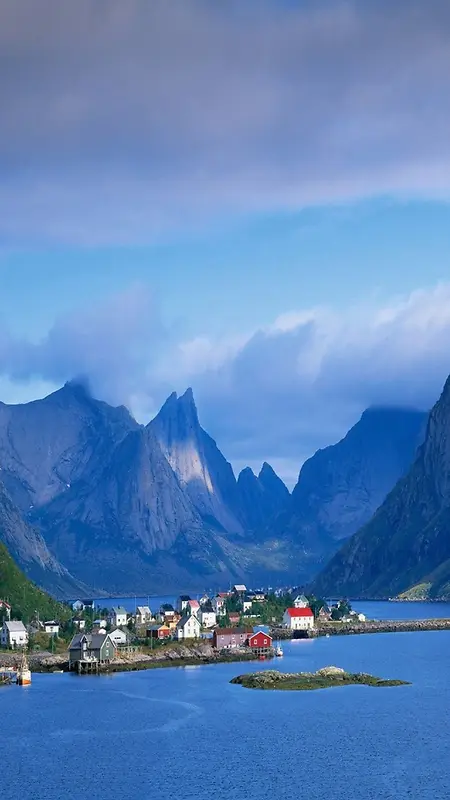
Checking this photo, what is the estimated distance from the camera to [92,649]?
516 feet

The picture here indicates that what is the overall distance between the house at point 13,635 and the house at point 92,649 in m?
10.5

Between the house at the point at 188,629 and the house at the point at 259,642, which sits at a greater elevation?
the house at the point at 188,629

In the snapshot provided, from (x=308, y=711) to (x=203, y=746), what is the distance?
1804 centimetres

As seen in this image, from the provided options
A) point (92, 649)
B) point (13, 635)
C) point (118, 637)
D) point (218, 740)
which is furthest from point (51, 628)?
point (218, 740)

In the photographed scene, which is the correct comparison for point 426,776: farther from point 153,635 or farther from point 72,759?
point 153,635

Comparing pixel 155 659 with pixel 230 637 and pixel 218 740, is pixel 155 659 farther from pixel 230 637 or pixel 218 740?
pixel 218 740

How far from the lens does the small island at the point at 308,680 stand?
132m

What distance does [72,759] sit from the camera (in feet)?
317

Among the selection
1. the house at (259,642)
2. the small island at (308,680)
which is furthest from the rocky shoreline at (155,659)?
the small island at (308,680)

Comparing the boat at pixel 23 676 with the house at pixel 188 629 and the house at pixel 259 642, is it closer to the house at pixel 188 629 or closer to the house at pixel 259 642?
the house at pixel 259 642

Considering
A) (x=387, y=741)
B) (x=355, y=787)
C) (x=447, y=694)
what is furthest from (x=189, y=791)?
(x=447, y=694)

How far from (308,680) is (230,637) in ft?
147

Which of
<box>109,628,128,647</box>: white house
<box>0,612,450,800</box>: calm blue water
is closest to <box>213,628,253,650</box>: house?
<box>109,628,128,647</box>: white house

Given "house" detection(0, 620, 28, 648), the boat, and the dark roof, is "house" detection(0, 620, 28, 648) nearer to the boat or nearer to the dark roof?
the dark roof
